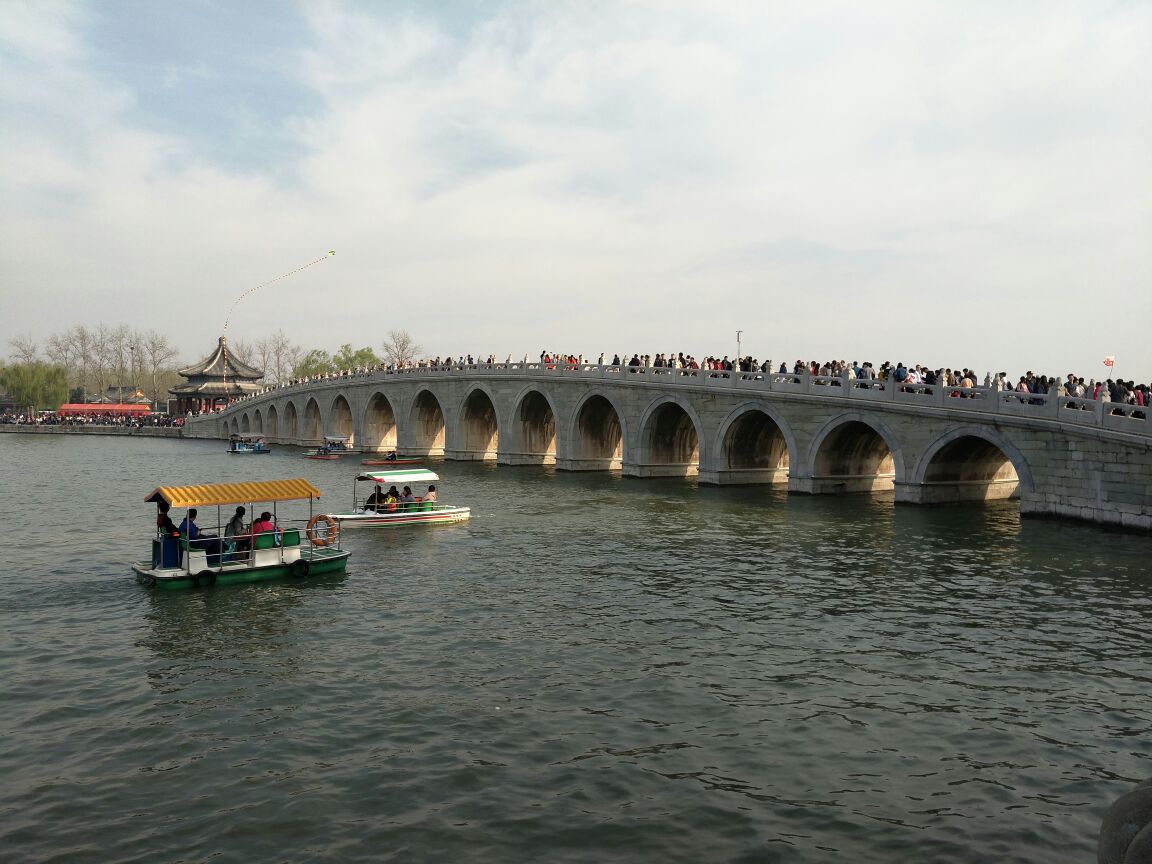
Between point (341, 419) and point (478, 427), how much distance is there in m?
21.7

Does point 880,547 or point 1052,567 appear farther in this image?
point 880,547

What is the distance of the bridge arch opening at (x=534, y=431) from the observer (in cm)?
4972

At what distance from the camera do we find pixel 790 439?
33.5 m

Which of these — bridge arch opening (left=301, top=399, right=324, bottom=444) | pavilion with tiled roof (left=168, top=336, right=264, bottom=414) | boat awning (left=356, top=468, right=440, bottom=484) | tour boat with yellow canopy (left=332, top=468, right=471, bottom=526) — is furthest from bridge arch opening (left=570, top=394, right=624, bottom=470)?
pavilion with tiled roof (left=168, top=336, right=264, bottom=414)

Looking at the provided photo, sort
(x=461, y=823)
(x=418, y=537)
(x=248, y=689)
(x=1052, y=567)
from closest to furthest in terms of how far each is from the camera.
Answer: (x=461, y=823)
(x=248, y=689)
(x=1052, y=567)
(x=418, y=537)

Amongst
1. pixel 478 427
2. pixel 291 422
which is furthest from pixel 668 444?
pixel 291 422

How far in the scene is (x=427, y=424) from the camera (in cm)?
6116

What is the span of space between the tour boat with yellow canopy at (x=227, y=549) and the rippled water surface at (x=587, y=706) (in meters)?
0.47

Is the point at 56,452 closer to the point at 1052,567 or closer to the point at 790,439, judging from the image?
the point at 790,439

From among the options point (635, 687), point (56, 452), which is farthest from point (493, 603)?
point (56, 452)

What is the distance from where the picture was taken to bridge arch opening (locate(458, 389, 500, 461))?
54.7 m

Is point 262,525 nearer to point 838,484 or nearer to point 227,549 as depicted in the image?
point 227,549

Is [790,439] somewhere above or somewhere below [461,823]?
above

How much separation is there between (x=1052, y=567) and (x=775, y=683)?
10908 millimetres
